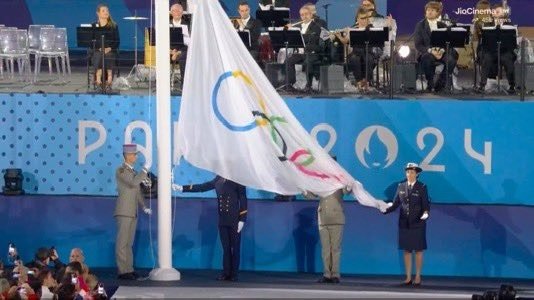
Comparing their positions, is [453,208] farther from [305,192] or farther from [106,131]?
[106,131]

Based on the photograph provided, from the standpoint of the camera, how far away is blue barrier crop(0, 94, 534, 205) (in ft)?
84.7

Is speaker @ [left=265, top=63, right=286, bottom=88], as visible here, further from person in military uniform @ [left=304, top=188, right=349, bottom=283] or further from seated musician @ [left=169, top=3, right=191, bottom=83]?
person in military uniform @ [left=304, top=188, right=349, bottom=283]

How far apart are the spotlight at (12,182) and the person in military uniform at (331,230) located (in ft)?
14.2

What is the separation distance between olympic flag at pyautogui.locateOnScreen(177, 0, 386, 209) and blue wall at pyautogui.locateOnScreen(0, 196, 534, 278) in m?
1.83

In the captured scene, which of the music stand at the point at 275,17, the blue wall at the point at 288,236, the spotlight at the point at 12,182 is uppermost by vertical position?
the music stand at the point at 275,17

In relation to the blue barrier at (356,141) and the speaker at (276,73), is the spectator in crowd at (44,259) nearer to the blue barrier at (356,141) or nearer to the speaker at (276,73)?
the blue barrier at (356,141)

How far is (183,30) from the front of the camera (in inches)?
1044

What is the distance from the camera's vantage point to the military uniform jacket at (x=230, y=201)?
24562 mm

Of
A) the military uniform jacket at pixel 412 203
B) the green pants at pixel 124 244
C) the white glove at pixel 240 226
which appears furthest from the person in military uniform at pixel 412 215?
the green pants at pixel 124 244

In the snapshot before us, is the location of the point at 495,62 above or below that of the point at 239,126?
above

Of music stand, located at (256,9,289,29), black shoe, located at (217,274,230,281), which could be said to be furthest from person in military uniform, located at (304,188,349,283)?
music stand, located at (256,9,289,29)

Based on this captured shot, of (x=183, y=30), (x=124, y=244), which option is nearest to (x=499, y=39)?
(x=183, y=30)

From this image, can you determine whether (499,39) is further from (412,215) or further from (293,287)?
(293,287)

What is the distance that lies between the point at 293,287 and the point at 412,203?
6.35ft
